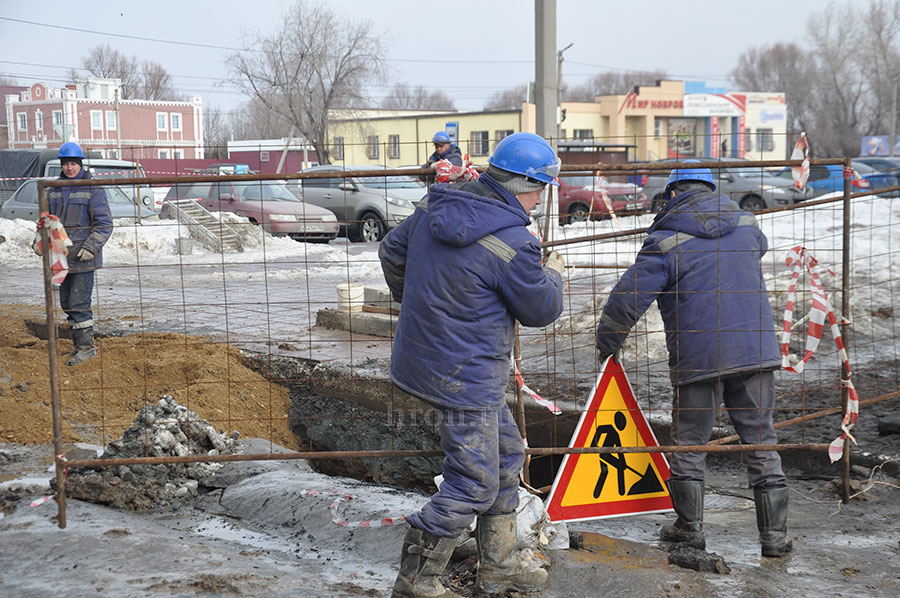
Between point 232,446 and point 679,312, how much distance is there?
2.81 meters

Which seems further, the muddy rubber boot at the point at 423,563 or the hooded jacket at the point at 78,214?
the hooded jacket at the point at 78,214

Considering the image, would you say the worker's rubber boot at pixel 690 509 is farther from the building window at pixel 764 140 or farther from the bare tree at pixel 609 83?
the bare tree at pixel 609 83

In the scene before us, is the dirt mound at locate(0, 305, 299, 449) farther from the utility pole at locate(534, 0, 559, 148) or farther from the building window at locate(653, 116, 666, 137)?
the building window at locate(653, 116, 666, 137)

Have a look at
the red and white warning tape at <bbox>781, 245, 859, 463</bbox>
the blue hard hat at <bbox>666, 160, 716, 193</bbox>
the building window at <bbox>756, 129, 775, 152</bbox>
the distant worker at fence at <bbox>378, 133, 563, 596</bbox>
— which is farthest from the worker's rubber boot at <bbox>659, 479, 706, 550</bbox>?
the building window at <bbox>756, 129, 775, 152</bbox>

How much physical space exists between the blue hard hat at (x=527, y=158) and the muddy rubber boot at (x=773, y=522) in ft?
6.48

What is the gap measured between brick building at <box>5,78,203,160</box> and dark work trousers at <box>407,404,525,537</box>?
52529mm

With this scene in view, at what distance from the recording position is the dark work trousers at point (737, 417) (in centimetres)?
427

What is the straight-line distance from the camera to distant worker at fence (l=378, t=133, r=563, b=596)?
332cm

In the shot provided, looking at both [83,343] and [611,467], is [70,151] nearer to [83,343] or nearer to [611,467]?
[83,343]

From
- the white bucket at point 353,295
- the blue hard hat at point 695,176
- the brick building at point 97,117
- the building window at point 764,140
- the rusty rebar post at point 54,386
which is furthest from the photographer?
the brick building at point 97,117

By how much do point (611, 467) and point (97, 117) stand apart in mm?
61754

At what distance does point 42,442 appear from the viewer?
5.71 m

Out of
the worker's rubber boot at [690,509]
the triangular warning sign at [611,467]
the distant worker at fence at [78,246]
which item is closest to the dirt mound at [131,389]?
the distant worker at fence at [78,246]

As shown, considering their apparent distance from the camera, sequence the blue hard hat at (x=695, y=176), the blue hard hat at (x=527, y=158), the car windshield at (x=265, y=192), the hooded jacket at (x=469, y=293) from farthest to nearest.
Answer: the car windshield at (x=265, y=192) < the blue hard hat at (x=695, y=176) < the blue hard hat at (x=527, y=158) < the hooded jacket at (x=469, y=293)
